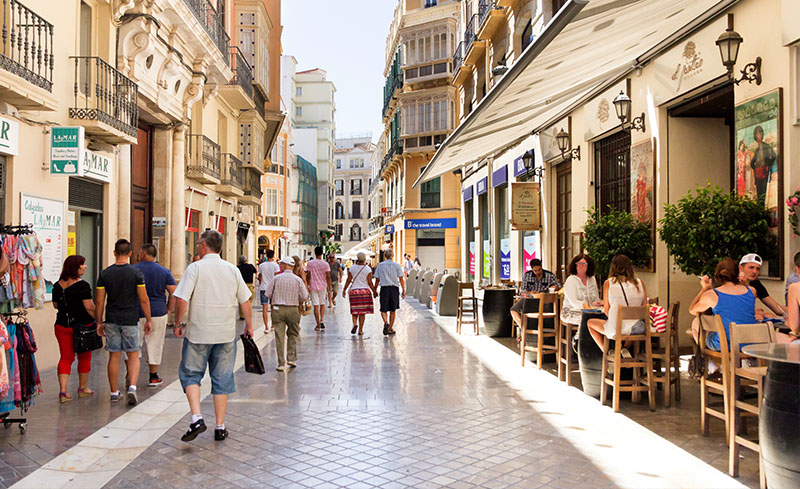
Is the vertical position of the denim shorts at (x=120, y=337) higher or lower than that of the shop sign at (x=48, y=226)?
lower

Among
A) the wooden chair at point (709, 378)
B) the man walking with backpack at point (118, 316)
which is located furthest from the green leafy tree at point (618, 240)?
the man walking with backpack at point (118, 316)

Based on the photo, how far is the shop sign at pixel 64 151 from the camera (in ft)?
31.9

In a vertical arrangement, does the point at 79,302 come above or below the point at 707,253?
below

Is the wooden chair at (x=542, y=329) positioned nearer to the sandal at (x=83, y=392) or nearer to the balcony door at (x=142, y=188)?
the sandal at (x=83, y=392)

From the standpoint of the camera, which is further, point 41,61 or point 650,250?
point 650,250

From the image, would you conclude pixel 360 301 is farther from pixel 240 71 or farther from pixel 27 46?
pixel 240 71

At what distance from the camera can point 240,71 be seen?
841 inches

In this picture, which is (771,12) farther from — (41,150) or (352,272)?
(41,150)

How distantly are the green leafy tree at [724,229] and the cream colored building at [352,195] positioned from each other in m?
89.4

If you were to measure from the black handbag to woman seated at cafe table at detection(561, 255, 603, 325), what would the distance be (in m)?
5.20

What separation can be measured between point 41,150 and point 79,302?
3.50 m

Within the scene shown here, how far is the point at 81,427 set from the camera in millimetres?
6109

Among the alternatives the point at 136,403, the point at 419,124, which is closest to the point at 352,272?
the point at 136,403

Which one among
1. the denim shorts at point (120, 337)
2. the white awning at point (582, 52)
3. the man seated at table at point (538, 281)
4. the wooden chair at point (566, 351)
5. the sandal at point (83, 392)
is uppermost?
the white awning at point (582, 52)
